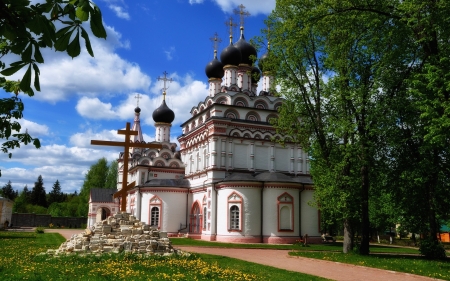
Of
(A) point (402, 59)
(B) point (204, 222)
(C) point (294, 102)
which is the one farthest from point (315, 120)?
(B) point (204, 222)

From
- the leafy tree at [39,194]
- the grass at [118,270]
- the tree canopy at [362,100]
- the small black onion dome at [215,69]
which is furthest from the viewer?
the leafy tree at [39,194]

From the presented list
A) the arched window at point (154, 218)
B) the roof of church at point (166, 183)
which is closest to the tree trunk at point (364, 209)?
the roof of church at point (166, 183)

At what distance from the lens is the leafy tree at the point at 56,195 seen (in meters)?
84.8

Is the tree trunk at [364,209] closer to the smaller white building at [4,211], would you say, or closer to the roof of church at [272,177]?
the roof of church at [272,177]

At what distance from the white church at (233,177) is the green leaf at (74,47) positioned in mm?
25208

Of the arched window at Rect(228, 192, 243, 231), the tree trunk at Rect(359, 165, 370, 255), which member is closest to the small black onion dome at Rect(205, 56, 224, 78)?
the arched window at Rect(228, 192, 243, 231)

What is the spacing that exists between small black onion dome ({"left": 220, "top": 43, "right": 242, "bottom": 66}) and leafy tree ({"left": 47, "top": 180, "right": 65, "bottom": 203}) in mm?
61311

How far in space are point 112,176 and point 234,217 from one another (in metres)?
41.0

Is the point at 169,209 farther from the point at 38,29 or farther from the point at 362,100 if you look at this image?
the point at 38,29

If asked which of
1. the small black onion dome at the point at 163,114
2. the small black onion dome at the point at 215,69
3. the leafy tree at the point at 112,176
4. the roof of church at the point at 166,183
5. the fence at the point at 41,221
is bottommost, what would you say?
the fence at the point at 41,221

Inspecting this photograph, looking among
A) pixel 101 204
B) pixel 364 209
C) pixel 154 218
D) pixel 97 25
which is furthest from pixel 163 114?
pixel 97 25

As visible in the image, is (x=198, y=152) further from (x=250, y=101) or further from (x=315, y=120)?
(x=315, y=120)

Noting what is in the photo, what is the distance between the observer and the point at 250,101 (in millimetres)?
33906

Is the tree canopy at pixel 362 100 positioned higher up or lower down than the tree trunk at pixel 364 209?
higher up
